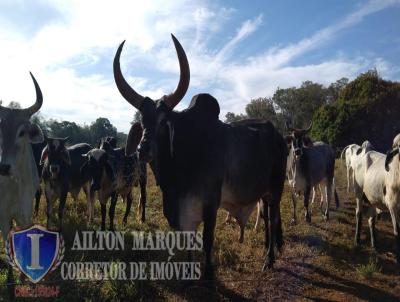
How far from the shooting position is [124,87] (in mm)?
4625

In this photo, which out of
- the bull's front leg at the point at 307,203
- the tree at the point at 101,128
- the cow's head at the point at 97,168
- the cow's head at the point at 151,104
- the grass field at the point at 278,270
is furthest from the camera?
the tree at the point at 101,128

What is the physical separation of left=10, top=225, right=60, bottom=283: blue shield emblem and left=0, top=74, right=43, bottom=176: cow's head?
101cm

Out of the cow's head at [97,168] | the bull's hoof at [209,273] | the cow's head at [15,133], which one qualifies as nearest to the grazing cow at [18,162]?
the cow's head at [15,133]

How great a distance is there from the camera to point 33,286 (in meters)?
5.01

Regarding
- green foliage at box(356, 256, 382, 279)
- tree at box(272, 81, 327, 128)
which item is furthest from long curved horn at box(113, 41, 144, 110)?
tree at box(272, 81, 327, 128)

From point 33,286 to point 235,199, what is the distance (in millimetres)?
3005

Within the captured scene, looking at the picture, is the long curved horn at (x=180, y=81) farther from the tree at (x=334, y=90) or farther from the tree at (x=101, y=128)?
the tree at (x=101, y=128)

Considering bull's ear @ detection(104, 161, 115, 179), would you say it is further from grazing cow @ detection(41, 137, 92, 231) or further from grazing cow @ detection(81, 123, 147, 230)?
grazing cow @ detection(41, 137, 92, 231)

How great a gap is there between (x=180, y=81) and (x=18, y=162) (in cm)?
244

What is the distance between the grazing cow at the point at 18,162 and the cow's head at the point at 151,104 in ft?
4.19

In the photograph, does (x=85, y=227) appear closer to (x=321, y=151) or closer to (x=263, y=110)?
(x=321, y=151)

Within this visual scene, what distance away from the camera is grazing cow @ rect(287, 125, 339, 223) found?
32.7 feet

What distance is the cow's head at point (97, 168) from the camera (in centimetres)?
814

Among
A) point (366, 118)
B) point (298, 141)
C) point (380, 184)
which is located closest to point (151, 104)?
point (380, 184)
